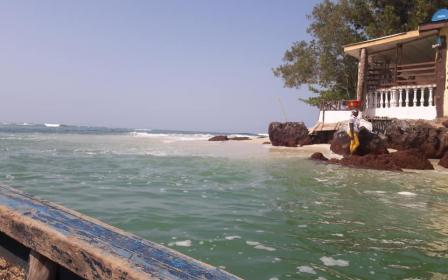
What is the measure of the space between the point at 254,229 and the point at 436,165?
468 inches

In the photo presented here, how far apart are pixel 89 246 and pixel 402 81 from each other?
2052 centimetres

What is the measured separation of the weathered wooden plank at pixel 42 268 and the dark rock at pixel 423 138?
16.5m

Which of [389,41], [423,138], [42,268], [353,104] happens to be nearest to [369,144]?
[423,138]

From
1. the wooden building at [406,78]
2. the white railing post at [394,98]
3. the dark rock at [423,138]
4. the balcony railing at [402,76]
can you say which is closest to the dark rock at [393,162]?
the dark rock at [423,138]

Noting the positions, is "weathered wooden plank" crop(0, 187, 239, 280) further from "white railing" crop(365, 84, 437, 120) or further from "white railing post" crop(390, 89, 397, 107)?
"white railing post" crop(390, 89, 397, 107)

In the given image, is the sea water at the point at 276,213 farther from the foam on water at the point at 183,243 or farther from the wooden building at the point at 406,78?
the wooden building at the point at 406,78

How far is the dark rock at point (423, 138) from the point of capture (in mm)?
16172

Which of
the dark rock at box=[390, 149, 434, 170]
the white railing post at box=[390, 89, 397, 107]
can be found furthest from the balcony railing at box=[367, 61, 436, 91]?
the dark rock at box=[390, 149, 434, 170]

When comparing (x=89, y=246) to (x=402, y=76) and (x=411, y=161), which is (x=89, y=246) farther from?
(x=402, y=76)

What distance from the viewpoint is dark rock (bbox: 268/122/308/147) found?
23.5 metres

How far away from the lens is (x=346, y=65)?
98.7 feet

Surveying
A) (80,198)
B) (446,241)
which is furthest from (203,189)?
(446,241)

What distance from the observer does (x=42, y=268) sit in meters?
2.46

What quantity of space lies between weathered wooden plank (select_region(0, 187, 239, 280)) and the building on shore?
18.2 m
